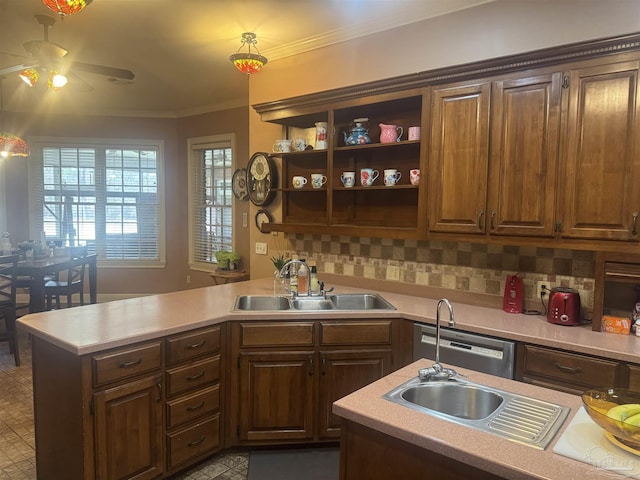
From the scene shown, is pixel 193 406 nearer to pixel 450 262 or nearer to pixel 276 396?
pixel 276 396

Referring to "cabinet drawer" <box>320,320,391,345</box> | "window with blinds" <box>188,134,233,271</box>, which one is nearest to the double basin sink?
"cabinet drawer" <box>320,320,391,345</box>

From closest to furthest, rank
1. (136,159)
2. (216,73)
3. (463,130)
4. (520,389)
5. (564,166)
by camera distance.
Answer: (520,389) → (564,166) → (463,130) → (216,73) → (136,159)

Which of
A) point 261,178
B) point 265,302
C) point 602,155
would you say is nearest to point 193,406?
point 265,302

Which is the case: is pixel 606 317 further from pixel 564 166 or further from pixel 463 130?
pixel 463 130

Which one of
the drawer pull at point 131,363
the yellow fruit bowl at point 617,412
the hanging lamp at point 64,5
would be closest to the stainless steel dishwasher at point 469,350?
the yellow fruit bowl at point 617,412

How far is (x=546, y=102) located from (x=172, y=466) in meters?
2.73

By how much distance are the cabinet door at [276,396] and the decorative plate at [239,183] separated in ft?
10.0

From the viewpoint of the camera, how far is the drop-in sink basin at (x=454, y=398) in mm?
1539

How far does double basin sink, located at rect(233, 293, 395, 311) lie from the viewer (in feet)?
9.55

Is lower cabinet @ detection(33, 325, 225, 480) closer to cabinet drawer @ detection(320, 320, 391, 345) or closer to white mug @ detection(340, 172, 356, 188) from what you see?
cabinet drawer @ detection(320, 320, 391, 345)

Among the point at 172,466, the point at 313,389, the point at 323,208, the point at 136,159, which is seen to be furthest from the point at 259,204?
the point at 136,159

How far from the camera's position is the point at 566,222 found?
89.5 inches

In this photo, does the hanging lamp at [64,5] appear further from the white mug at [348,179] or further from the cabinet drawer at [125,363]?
the white mug at [348,179]

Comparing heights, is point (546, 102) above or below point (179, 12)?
below
